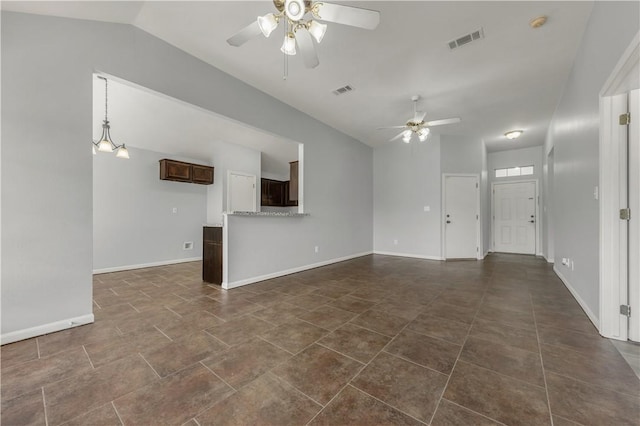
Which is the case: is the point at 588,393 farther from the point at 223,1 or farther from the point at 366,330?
the point at 223,1

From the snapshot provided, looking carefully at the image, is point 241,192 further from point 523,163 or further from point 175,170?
point 523,163

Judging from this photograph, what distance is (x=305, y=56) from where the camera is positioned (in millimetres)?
2078

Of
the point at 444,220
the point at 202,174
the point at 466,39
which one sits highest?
the point at 466,39

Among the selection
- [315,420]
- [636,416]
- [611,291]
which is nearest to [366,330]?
[315,420]

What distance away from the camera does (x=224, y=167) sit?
5.36 m

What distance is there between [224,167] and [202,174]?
79cm

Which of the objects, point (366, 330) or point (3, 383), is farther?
point (366, 330)

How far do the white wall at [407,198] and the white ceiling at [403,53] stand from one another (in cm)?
150

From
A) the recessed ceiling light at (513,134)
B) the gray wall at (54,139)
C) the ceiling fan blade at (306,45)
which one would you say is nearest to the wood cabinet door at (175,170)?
the gray wall at (54,139)

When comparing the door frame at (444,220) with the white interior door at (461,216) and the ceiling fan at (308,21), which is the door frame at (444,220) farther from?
the ceiling fan at (308,21)

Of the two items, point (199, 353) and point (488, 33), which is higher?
point (488, 33)

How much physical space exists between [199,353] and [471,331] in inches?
88.6

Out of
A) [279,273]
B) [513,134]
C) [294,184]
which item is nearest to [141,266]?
[279,273]

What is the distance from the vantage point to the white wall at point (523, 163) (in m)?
6.33
